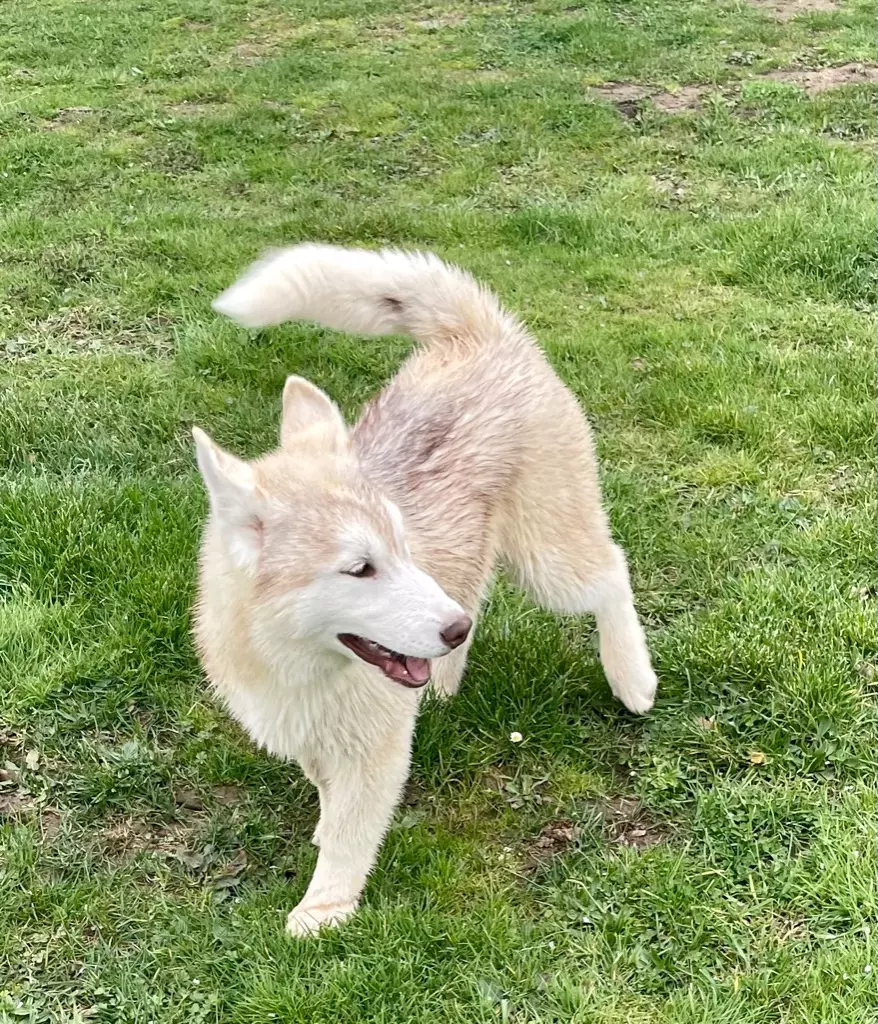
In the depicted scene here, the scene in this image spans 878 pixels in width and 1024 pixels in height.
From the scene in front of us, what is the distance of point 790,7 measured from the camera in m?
10.5

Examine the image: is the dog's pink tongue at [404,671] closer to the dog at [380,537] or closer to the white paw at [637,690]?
the dog at [380,537]

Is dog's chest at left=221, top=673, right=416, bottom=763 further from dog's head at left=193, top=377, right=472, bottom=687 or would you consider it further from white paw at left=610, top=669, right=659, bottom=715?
white paw at left=610, top=669, right=659, bottom=715

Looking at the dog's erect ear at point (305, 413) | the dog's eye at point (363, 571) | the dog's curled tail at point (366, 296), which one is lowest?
the dog's eye at point (363, 571)

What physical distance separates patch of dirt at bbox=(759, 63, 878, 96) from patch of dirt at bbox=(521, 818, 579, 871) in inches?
287

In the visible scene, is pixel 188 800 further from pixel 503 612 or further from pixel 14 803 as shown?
pixel 503 612

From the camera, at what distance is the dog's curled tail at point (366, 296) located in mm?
2646

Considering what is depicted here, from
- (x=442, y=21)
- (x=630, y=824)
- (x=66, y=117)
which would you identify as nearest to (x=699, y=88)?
(x=442, y=21)

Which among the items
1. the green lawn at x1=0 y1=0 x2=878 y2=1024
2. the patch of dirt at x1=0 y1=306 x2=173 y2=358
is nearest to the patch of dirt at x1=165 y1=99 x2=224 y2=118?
the green lawn at x1=0 y1=0 x2=878 y2=1024

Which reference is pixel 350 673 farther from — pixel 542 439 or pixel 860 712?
pixel 860 712

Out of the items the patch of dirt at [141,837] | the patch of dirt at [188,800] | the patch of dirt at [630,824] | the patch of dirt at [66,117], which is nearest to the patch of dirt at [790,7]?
the patch of dirt at [66,117]

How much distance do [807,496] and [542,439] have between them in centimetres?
146

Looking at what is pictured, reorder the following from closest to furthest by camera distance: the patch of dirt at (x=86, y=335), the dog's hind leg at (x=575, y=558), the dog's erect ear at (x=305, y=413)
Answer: the dog's erect ear at (x=305, y=413), the dog's hind leg at (x=575, y=558), the patch of dirt at (x=86, y=335)

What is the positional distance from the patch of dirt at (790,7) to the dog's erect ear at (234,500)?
1015cm

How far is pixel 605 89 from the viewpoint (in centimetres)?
834
